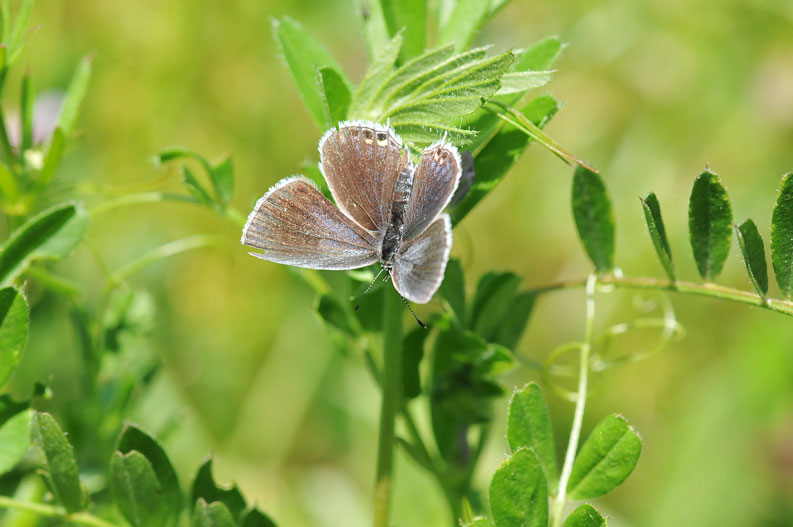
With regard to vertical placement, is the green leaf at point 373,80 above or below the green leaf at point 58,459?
above

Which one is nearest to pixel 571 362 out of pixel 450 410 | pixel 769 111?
pixel 769 111

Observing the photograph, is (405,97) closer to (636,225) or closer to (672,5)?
(636,225)

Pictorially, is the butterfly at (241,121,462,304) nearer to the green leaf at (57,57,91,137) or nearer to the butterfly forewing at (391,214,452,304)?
the butterfly forewing at (391,214,452,304)

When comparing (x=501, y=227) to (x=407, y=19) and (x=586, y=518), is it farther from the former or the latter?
(x=586, y=518)

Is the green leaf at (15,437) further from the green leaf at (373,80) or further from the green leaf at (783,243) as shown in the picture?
the green leaf at (783,243)

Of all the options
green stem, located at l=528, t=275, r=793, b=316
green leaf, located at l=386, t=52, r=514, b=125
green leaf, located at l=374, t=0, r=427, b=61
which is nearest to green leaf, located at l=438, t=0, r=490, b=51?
green leaf, located at l=374, t=0, r=427, b=61

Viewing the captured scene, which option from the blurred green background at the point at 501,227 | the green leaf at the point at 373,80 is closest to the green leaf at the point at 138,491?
the green leaf at the point at 373,80
